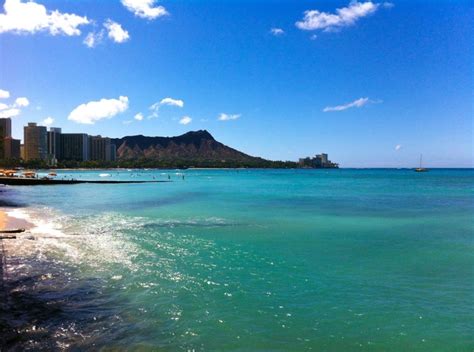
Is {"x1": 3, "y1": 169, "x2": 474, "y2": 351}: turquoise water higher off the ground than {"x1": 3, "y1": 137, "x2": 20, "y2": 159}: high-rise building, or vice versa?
{"x1": 3, "y1": 137, "x2": 20, "y2": 159}: high-rise building

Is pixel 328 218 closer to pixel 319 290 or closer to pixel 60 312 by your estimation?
pixel 319 290

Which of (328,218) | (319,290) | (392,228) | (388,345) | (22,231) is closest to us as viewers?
(388,345)

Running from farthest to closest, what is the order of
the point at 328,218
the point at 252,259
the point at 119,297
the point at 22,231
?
1. the point at 328,218
2. the point at 22,231
3. the point at 252,259
4. the point at 119,297

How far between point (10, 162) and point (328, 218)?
178 meters

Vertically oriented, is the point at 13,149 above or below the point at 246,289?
above

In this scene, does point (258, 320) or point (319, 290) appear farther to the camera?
point (319, 290)

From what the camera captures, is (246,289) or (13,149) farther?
(13,149)

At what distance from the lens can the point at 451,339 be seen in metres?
7.46

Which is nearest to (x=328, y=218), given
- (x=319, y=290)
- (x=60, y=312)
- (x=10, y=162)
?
(x=319, y=290)

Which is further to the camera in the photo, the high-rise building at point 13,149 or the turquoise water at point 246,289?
the high-rise building at point 13,149

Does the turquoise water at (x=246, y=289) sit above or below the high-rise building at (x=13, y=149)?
below

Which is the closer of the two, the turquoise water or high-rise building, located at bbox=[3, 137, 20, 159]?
the turquoise water

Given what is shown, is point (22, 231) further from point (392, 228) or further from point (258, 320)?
point (392, 228)

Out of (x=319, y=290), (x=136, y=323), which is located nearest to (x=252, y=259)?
(x=319, y=290)
